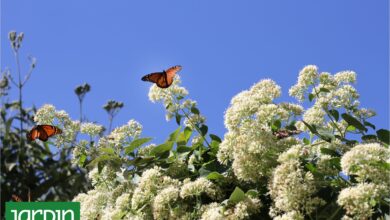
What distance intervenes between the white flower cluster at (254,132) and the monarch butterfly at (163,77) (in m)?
0.43

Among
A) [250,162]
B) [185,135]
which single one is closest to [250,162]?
[250,162]

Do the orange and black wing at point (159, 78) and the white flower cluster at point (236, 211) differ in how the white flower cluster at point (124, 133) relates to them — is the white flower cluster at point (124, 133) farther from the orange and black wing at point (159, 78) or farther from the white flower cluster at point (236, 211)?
the white flower cluster at point (236, 211)

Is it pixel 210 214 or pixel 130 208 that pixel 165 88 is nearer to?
pixel 130 208

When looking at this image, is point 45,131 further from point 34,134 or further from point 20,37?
point 20,37

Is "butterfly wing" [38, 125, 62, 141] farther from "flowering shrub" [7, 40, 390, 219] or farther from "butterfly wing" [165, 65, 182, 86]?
"butterfly wing" [165, 65, 182, 86]

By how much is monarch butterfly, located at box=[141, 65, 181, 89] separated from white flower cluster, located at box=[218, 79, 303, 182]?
433mm

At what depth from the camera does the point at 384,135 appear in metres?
2.42

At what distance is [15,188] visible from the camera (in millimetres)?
7910

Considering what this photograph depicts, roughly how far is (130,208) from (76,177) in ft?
17.3

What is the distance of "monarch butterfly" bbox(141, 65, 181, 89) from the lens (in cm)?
279

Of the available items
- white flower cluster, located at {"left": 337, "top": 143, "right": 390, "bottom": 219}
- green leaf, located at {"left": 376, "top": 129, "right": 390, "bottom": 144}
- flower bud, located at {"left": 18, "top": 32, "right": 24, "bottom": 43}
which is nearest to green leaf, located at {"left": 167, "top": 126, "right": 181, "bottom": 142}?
green leaf, located at {"left": 376, "top": 129, "right": 390, "bottom": 144}

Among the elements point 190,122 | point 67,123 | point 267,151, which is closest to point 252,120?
point 267,151

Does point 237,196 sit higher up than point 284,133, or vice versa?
point 284,133

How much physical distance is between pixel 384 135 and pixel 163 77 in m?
1.06
